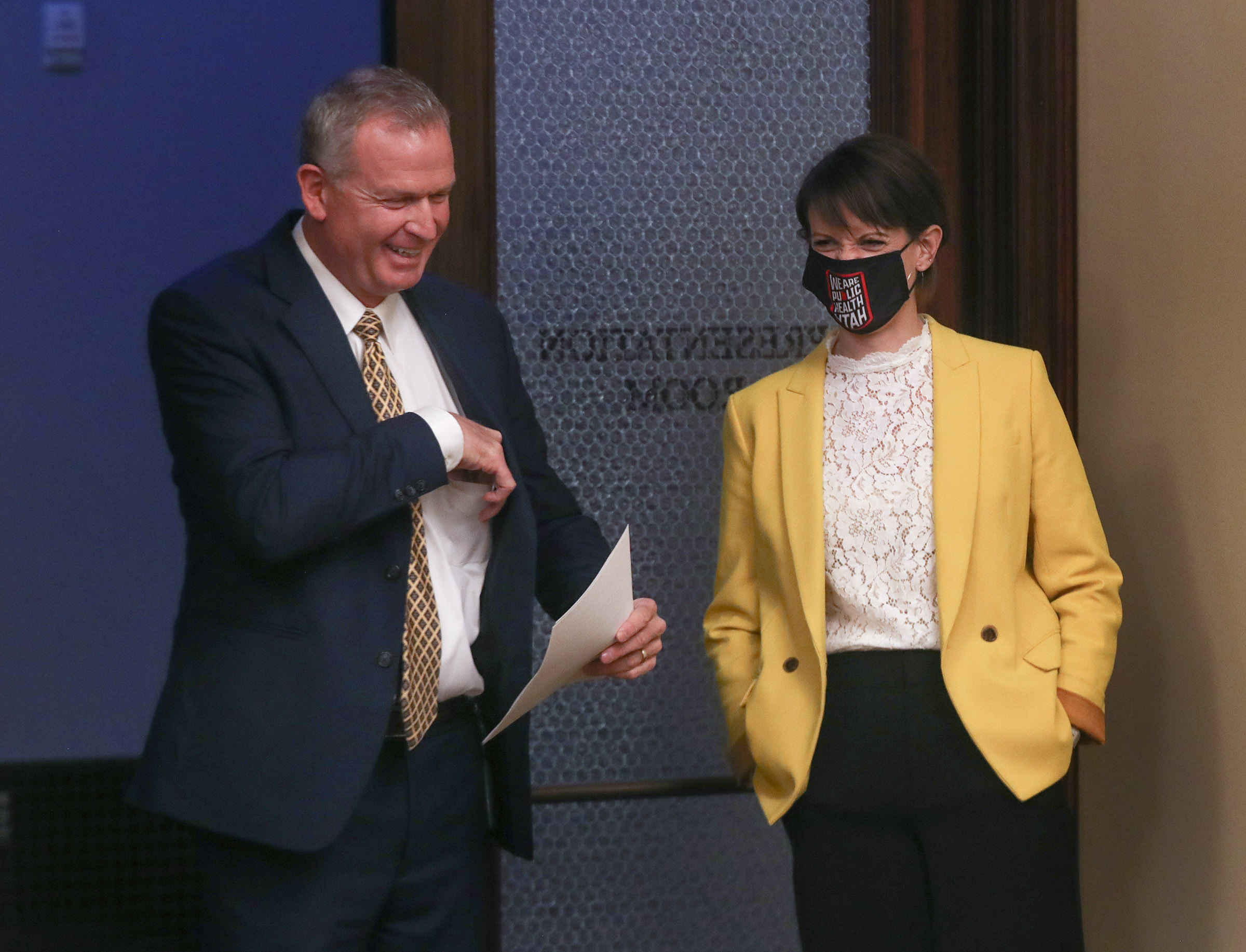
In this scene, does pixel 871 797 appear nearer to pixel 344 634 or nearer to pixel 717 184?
pixel 344 634

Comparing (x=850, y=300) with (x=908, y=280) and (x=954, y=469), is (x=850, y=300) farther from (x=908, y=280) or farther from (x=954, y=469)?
(x=954, y=469)

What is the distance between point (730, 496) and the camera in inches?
79.8

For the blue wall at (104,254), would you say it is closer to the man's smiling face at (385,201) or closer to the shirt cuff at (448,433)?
the man's smiling face at (385,201)

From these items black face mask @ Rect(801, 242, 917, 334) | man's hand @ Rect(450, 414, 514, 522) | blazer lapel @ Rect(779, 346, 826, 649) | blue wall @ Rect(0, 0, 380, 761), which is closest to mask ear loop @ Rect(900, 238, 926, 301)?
black face mask @ Rect(801, 242, 917, 334)

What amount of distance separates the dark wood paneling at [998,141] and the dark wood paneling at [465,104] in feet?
2.64

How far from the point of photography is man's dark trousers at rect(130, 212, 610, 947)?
159 centimetres

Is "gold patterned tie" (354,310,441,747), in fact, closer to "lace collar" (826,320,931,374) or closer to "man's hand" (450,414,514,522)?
"man's hand" (450,414,514,522)

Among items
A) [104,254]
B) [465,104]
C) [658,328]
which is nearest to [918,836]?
[658,328]

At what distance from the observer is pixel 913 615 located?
1.82 metres

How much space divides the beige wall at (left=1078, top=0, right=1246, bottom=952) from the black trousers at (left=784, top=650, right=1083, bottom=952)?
448 mm

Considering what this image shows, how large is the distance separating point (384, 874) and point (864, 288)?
1.05 m

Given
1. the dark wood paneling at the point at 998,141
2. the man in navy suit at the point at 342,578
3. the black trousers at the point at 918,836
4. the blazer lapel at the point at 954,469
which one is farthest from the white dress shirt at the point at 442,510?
the dark wood paneling at the point at 998,141

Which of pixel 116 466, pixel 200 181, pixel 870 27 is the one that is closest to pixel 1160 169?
pixel 870 27

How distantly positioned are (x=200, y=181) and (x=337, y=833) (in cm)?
238
